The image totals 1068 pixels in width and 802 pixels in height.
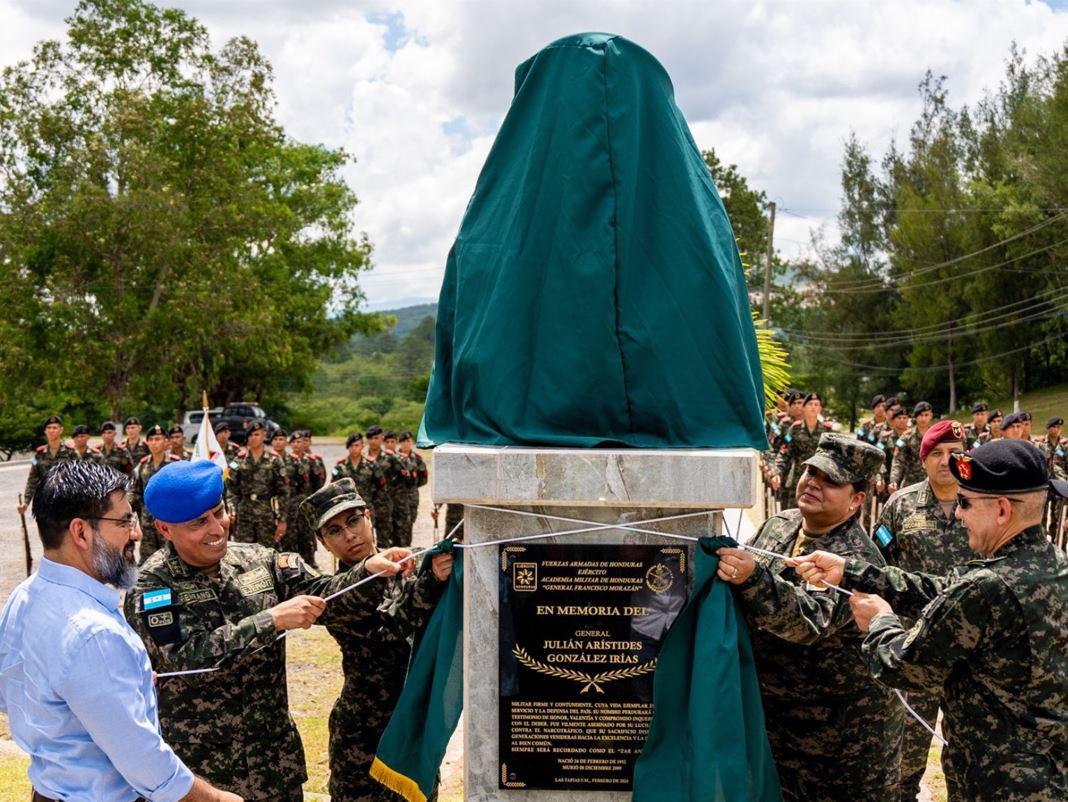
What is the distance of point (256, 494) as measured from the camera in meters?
13.6

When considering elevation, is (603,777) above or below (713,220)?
below

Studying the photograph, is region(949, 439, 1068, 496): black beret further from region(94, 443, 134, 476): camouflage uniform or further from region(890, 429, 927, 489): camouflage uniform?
region(94, 443, 134, 476): camouflage uniform

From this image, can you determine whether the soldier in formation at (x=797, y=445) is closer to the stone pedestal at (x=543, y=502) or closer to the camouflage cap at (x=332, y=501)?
the camouflage cap at (x=332, y=501)

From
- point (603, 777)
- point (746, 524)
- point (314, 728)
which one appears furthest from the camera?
point (746, 524)

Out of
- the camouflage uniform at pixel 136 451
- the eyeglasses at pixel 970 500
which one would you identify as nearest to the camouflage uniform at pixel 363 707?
the eyeglasses at pixel 970 500

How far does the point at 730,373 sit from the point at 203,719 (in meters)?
2.27

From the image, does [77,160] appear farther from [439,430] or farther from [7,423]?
[439,430]

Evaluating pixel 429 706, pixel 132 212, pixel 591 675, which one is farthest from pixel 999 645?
pixel 132 212

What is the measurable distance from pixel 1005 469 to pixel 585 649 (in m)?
1.44

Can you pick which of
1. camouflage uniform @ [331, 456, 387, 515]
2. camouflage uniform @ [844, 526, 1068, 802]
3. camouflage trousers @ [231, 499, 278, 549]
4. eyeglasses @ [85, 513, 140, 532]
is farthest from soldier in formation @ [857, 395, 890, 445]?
eyeglasses @ [85, 513, 140, 532]

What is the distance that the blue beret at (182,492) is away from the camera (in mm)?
3666

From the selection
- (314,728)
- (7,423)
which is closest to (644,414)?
(314,728)

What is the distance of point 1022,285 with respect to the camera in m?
40.5

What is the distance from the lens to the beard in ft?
9.57
